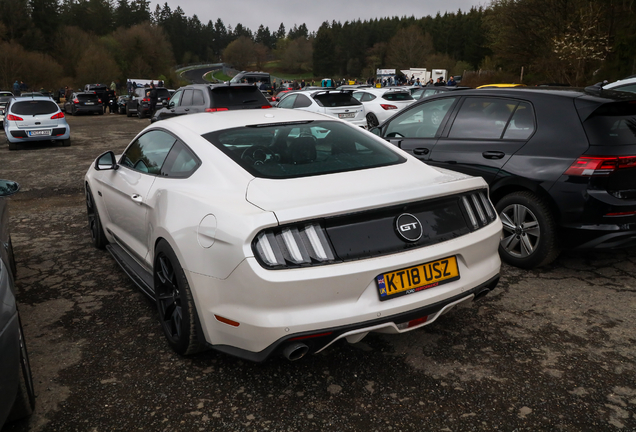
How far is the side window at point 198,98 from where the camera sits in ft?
41.5

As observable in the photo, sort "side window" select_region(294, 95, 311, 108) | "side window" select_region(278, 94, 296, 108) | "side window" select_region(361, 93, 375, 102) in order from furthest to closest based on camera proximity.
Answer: "side window" select_region(361, 93, 375, 102) < "side window" select_region(278, 94, 296, 108) < "side window" select_region(294, 95, 311, 108)

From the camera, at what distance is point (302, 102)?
1428 centimetres

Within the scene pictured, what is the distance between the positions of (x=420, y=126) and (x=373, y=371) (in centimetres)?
333

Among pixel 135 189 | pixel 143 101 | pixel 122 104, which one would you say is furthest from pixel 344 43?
pixel 135 189

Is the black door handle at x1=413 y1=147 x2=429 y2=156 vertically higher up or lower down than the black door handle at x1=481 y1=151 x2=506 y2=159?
lower down

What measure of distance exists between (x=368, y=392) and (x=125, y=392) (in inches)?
52.4

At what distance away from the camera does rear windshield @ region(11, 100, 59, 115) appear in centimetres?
1468

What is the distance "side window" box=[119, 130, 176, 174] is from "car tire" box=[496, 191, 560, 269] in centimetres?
283

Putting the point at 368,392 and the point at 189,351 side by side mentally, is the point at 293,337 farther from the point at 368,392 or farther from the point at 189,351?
the point at 189,351

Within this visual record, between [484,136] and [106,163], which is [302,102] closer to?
[484,136]

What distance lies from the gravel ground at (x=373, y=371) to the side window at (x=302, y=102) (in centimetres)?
1036

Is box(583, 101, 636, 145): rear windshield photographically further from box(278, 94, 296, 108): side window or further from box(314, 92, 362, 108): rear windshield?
box(278, 94, 296, 108): side window

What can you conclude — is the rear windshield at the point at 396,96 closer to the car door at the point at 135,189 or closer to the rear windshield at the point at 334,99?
the rear windshield at the point at 334,99

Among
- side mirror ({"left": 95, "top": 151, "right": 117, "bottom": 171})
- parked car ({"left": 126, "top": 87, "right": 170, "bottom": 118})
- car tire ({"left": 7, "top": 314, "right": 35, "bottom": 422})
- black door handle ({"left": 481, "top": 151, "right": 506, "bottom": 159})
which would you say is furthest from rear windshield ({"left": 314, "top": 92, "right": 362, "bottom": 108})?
parked car ({"left": 126, "top": 87, "right": 170, "bottom": 118})
